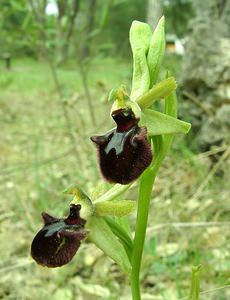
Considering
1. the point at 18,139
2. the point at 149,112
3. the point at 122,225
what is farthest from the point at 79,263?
the point at 18,139

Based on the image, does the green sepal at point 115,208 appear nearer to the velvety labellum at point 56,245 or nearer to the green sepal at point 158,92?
the velvety labellum at point 56,245

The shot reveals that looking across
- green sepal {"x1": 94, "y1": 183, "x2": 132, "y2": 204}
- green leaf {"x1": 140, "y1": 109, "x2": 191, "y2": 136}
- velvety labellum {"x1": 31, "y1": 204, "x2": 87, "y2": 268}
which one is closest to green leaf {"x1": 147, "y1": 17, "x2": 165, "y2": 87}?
green leaf {"x1": 140, "y1": 109, "x2": 191, "y2": 136}

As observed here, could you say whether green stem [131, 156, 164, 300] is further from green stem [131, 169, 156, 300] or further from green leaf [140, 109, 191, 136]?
green leaf [140, 109, 191, 136]

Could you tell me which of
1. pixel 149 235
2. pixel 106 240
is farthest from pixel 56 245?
pixel 149 235

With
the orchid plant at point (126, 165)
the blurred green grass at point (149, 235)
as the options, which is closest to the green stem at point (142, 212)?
the orchid plant at point (126, 165)

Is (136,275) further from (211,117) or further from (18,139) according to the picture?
(18,139)

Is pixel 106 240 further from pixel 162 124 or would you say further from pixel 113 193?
pixel 162 124
